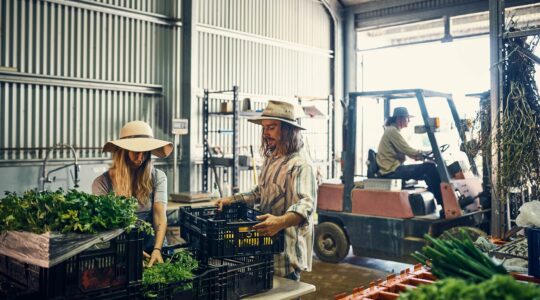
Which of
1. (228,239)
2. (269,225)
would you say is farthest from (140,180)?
(269,225)

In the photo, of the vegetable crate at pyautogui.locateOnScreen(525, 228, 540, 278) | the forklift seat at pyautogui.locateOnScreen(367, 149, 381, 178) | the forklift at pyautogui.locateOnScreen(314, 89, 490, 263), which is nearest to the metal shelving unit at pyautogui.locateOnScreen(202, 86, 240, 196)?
the forklift at pyautogui.locateOnScreen(314, 89, 490, 263)

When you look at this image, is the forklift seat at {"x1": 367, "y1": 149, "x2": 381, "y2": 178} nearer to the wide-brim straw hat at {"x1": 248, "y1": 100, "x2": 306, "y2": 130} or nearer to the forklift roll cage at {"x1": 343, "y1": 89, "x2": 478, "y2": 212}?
the forklift roll cage at {"x1": 343, "y1": 89, "x2": 478, "y2": 212}

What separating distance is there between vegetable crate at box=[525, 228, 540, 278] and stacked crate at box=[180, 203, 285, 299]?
1182mm

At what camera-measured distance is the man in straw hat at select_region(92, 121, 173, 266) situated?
10.4 feet

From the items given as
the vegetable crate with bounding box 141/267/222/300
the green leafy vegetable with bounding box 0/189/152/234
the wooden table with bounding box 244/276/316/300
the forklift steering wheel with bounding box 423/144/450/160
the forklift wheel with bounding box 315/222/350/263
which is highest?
the forklift steering wheel with bounding box 423/144/450/160

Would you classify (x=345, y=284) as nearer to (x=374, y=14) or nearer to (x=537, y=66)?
(x=537, y=66)

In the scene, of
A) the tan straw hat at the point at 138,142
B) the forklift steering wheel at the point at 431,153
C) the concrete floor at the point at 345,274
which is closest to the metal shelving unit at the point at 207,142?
the concrete floor at the point at 345,274

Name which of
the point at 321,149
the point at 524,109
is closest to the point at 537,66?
the point at 524,109

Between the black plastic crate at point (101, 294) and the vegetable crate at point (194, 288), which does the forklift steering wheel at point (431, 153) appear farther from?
the black plastic crate at point (101, 294)

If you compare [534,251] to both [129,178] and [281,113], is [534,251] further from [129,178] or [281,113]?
[129,178]

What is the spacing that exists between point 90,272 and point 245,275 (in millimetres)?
758

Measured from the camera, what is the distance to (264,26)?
9242 millimetres

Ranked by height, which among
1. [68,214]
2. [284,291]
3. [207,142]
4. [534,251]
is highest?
[207,142]

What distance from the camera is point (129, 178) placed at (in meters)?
3.22
